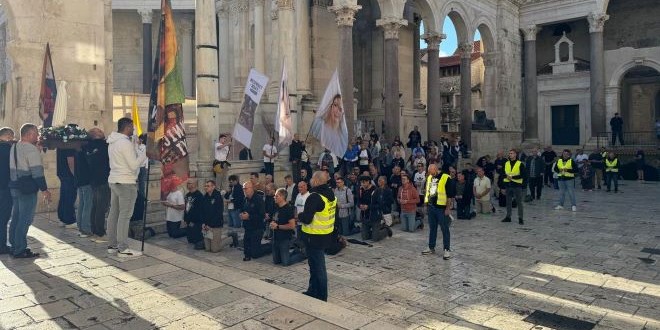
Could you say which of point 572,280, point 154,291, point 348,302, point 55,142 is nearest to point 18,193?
point 55,142

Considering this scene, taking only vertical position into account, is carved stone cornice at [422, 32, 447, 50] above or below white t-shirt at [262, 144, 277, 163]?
above

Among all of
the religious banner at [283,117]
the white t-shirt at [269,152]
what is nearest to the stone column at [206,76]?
the white t-shirt at [269,152]

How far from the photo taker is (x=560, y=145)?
96.7ft

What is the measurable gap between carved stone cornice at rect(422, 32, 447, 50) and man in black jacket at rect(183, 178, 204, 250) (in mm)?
16809

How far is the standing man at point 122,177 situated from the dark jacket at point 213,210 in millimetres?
1701

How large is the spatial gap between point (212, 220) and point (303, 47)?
1303 cm

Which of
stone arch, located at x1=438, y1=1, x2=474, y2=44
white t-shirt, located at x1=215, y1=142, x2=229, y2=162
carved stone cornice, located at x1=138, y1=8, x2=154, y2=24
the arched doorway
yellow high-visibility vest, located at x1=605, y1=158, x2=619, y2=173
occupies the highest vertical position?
carved stone cornice, located at x1=138, y1=8, x2=154, y2=24

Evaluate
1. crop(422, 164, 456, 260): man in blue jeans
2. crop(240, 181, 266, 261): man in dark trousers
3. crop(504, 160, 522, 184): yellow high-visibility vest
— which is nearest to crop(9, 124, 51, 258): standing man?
crop(240, 181, 266, 261): man in dark trousers

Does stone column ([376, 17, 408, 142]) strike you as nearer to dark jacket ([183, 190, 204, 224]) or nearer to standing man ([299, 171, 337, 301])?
dark jacket ([183, 190, 204, 224])

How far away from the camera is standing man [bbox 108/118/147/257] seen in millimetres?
6832

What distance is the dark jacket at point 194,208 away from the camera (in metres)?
8.97

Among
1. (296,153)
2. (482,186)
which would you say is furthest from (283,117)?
(482,186)

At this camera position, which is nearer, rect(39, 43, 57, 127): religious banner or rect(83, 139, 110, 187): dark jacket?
rect(83, 139, 110, 187): dark jacket

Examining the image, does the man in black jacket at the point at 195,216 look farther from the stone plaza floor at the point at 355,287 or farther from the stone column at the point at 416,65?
the stone column at the point at 416,65
